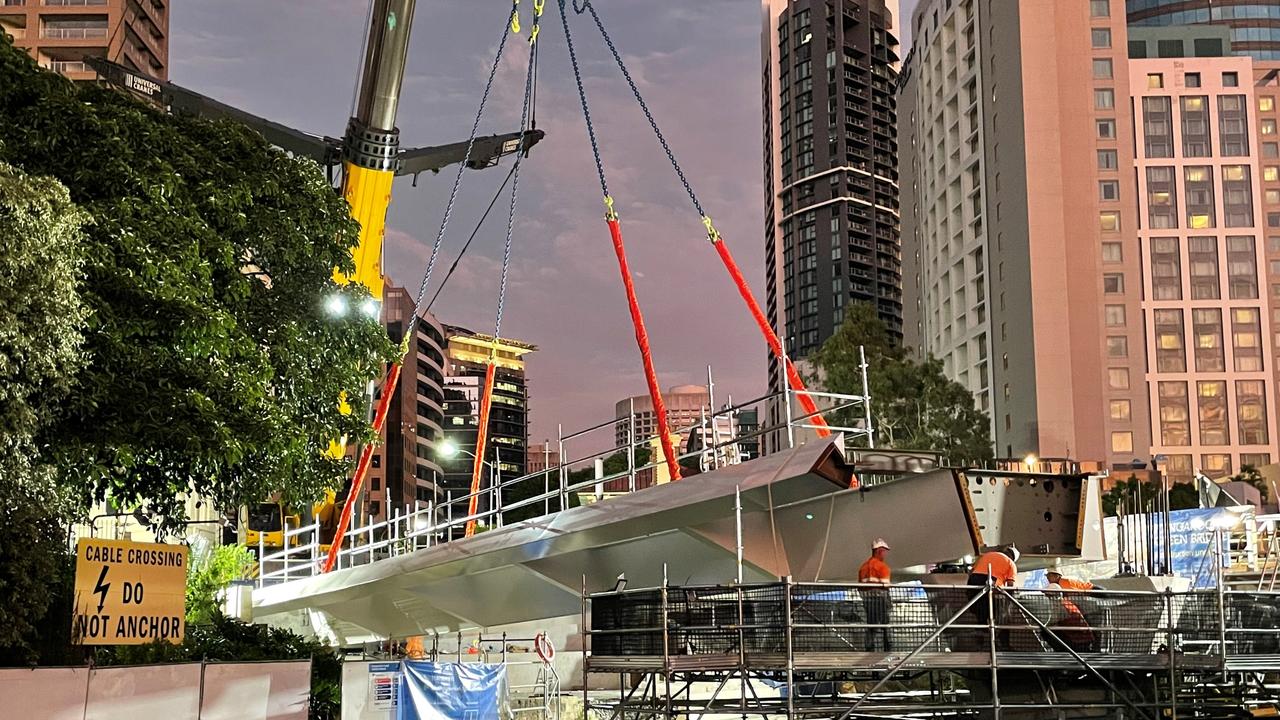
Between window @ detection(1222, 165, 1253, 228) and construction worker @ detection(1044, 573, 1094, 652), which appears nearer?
construction worker @ detection(1044, 573, 1094, 652)

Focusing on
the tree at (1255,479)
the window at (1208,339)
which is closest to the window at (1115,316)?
the window at (1208,339)

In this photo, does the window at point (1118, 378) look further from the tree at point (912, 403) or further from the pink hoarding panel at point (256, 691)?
the pink hoarding panel at point (256, 691)

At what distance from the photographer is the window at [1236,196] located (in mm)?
109312

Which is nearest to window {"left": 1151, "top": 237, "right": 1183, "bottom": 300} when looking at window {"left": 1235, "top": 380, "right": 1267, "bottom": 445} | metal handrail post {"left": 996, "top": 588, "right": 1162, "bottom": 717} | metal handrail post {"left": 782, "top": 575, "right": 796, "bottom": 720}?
window {"left": 1235, "top": 380, "right": 1267, "bottom": 445}

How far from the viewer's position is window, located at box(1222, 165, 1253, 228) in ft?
359

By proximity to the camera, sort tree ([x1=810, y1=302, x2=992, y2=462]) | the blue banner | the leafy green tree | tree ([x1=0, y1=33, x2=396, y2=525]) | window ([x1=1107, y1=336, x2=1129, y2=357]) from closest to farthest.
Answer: tree ([x1=0, y1=33, x2=396, y2=525]), the blue banner, the leafy green tree, tree ([x1=810, y1=302, x2=992, y2=462]), window ([x1=1107, y1=336, x2=1129, y2=357])

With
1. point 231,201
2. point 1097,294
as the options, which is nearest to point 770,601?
point 231,201

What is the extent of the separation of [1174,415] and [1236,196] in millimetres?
19289

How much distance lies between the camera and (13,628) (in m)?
15.8

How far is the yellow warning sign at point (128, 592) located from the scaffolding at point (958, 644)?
18.7ft

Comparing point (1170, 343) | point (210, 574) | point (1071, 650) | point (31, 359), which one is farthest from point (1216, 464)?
point (31, 359)

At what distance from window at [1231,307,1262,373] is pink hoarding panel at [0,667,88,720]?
107 metres

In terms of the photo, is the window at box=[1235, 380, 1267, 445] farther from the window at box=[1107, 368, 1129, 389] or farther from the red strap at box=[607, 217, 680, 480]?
the red strap at box=[607, 217, 680, 480]

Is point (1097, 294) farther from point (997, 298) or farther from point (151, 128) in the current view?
point (151, 128)
